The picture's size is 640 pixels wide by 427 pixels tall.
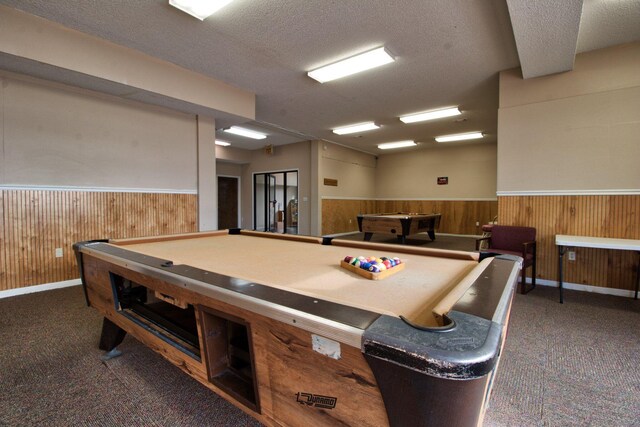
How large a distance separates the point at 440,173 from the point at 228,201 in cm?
726

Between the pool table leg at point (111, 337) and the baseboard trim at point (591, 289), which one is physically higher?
the pool table leg at point (111, 337)

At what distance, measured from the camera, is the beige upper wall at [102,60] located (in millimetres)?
2818

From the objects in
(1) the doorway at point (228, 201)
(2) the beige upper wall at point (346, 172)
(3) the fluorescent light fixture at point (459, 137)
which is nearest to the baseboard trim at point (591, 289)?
(3) the fluorescent light fixture at point (459, 137)

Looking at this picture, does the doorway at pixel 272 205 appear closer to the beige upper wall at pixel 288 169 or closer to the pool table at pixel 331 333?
the beige upper wall at pixel 288 169

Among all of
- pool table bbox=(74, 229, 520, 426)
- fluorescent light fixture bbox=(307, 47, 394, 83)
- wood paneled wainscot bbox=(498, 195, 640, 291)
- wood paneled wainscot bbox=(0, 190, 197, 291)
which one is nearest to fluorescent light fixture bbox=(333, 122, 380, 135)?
fluorescent light fixture bbox=(307, 47, 394, 83)

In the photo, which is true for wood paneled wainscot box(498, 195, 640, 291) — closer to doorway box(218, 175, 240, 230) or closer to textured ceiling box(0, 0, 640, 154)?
textured ceiling box(0, 0, 640, 154)

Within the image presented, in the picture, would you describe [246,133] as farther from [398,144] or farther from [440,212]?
[440,212]

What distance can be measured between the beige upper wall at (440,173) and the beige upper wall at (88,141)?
23.5 feet

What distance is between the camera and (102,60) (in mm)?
3322

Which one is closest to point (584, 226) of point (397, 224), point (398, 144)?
point (397, 224)

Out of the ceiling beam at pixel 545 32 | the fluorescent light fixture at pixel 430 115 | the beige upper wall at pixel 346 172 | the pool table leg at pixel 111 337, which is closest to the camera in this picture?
the pool table leg at pixel 111 337

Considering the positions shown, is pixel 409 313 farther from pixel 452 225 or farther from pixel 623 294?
pixel 452 225

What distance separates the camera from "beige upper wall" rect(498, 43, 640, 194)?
3.26 m

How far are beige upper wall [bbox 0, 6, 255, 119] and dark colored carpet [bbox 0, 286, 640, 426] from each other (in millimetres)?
2676
